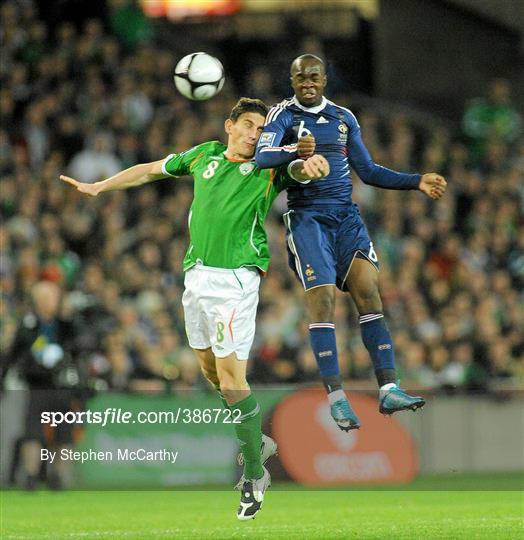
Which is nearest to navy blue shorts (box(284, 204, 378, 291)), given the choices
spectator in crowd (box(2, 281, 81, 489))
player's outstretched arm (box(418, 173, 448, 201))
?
player's outstretched arm (box(418, 173, 448, 201))

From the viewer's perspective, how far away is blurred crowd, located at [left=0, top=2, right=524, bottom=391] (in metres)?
15.7

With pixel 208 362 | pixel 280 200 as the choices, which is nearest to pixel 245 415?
pixel 208 362

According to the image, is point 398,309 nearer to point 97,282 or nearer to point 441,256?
point 441,256

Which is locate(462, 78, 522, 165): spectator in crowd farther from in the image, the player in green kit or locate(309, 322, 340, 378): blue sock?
locate(309, 322, 340, 378): blue sock

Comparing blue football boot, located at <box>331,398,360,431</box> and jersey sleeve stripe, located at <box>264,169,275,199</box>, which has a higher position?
jersey sleeve stripe, located at <box>264,169,275,199</box>

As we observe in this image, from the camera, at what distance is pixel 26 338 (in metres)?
13.9

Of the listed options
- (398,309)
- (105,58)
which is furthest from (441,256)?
(105,58)

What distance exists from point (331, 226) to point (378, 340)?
88cm

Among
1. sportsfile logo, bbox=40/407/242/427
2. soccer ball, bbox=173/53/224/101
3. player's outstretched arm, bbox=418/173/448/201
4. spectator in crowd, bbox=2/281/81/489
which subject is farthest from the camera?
spectator in crowd, bbox=2/281/81/489

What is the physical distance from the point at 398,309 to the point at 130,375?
13.6 feet

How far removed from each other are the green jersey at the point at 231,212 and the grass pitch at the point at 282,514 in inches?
77.0

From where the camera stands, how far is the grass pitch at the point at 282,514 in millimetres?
9938

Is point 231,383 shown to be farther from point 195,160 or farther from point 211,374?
point 195,160

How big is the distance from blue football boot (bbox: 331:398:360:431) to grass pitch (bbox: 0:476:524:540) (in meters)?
0.75
